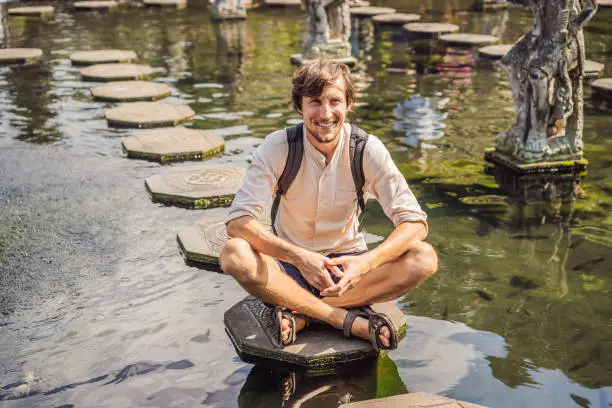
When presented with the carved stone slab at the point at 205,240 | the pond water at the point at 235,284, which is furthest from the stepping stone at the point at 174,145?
the carved stone slab at the point at 205,240

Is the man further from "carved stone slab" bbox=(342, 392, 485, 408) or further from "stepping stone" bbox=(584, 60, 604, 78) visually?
"stepping stone" bbox=(584, 60, 604, 78)

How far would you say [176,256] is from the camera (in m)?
4.61

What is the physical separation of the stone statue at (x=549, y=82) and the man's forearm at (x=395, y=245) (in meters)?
2.92

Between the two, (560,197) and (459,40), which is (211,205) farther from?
(459,40)

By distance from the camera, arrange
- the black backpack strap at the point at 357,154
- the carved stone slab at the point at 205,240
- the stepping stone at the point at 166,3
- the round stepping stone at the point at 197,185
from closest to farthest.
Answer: the black backpack strap at the point at 357,154 < the carved stone slab at the point at 205,240 < the round stepping stone at the point at 197,185 < the stepping stone at the point at 166,3

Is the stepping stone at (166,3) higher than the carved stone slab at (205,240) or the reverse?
higher

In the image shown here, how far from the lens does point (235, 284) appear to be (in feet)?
13.8

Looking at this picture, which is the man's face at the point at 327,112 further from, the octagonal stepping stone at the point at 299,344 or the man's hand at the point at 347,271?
the octagonal stepping stone at the point at 299,344

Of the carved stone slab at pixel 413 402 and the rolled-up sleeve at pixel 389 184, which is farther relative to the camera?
the rolled-up sleeve at pixel 389 184

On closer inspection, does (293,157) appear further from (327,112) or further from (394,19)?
(394,19)

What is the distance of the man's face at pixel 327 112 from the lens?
3275mm

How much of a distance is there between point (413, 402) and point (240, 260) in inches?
36.8

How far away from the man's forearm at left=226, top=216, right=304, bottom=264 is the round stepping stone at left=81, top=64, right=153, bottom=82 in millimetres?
6858

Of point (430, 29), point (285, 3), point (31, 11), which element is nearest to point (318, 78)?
point (430, 29)
